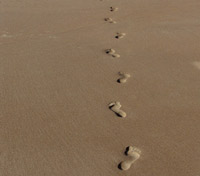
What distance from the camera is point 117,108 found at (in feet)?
7.88

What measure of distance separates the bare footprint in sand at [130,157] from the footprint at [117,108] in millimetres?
355

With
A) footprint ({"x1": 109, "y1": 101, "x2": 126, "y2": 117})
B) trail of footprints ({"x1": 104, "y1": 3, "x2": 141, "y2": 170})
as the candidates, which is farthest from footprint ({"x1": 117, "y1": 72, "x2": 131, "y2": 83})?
footprint ({"x1": 109, "y1": 101, "x2": 126, "y2": 117})

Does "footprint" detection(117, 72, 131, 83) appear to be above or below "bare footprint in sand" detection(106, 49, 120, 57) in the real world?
above

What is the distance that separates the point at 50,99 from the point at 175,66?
46.4 inches

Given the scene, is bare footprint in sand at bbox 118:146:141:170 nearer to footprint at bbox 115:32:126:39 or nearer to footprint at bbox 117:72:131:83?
footprint at bbox 117:72:131:83

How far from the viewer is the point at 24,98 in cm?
252

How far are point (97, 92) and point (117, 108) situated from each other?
0.27 metres

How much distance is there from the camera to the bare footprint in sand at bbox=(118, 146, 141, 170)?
1876 mm

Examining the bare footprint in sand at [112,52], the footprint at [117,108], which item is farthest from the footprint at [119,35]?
the footprint at [117,108]

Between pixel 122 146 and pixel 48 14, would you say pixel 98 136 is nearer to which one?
pixel 122 146

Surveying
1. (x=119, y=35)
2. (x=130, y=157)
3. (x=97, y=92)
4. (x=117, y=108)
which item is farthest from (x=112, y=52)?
(x=130, y=157)

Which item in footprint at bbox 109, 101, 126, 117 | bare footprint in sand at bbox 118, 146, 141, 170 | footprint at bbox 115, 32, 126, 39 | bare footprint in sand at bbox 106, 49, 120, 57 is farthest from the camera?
footprint at bbox 115, 32, 126, 39

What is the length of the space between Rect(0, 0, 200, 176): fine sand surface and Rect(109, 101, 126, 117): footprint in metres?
0.03

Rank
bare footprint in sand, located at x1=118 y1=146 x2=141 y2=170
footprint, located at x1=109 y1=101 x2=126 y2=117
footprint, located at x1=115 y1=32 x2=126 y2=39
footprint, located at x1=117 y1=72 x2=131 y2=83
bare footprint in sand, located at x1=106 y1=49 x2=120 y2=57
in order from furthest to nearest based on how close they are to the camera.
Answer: footprint, located at x1=115 y1=32 x2=126 y2=39
bare footprint in sand, located at x1=106 y1=49 x2=120 y2=57
footprint, located at x1=117 y1=72 x2=131 y2=83
footprint, located at x1=109 y1=101 x2=126 y2=117
bare footprint in sand, located at x1=118 y1=146 x2=141 y2=170
